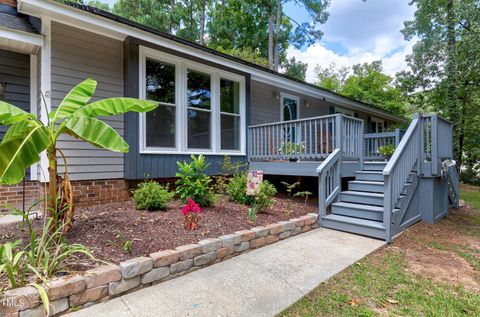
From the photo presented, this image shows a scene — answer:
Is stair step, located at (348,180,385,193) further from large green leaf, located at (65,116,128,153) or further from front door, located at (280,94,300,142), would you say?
large green leaf, located at (65,116,128,153)

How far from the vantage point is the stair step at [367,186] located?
5.60m

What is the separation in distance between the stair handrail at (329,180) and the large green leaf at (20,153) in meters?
4.46

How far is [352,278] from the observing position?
320cm

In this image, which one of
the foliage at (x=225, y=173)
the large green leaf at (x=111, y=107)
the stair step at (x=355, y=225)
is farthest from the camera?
the foliage at (x=225, y=173)

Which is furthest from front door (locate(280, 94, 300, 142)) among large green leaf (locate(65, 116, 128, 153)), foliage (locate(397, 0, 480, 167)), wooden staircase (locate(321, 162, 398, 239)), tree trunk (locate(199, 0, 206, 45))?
tree trunk (locate(199, 0, 206, 45))

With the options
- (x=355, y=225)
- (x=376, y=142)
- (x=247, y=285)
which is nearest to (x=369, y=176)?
(x=355, y=225)

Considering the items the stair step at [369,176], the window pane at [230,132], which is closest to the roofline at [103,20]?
the window pane at [230,132]

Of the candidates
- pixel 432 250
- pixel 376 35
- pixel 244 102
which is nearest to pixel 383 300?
pixel 432 250

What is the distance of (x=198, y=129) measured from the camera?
6.52 metres

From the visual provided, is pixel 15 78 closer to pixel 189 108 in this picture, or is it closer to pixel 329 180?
pixel 189 108

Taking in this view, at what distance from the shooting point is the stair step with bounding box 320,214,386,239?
15.2ft

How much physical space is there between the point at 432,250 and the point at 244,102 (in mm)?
5347

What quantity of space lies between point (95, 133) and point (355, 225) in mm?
4540

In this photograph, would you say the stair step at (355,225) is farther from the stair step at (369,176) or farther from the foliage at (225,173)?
the foliage at (225,173)
